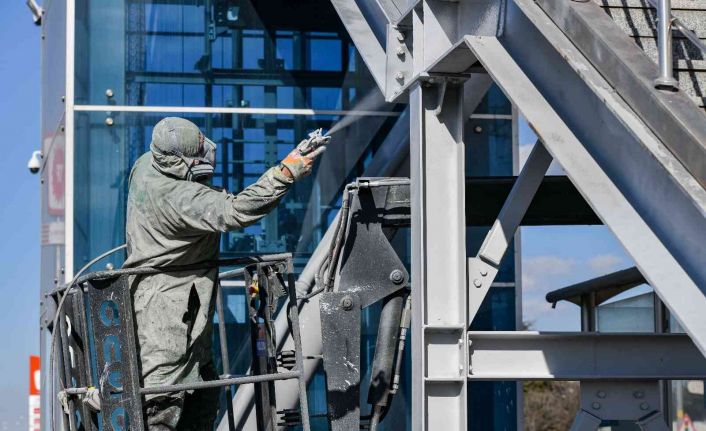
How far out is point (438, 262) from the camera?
26.3ft

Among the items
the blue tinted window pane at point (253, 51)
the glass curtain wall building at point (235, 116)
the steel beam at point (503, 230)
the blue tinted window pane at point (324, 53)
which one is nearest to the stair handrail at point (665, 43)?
the steel beam at point (503, 230)

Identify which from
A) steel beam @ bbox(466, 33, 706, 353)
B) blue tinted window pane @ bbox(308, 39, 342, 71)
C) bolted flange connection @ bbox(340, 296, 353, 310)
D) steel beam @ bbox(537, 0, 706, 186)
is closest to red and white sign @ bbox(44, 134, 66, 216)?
blue tinted window pane @ bbox(308, 39, 342, 71)

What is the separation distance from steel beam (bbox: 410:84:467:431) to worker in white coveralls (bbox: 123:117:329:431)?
101 centimetres

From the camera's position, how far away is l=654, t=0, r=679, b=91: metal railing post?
5066 mm

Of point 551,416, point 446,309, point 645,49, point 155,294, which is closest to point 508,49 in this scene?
point 645,49

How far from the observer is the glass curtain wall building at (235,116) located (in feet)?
42.8

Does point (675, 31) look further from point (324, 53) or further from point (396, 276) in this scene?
point (324, 53)

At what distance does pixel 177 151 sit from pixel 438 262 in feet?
5.78

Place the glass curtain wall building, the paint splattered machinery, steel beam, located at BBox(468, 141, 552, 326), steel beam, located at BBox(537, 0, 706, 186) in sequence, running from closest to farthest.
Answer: steel beam, located at BBox(537, 0, 706, 186) < the paint splattered machinery < steel beam, located at BBox(468, 141, 552, 326) < the glass curtain wall building

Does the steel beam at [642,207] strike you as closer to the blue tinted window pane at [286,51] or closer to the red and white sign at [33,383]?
the blue tinted window pane at [286,51]

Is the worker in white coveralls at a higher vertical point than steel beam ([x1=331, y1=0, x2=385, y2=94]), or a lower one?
lower

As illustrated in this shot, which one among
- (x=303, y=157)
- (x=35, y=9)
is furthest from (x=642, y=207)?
(x=35, y=9)

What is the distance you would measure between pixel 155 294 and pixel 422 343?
168 centimetres

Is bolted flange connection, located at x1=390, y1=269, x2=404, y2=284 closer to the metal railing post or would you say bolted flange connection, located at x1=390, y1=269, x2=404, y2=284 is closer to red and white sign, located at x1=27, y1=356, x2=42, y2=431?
the metal railing post
